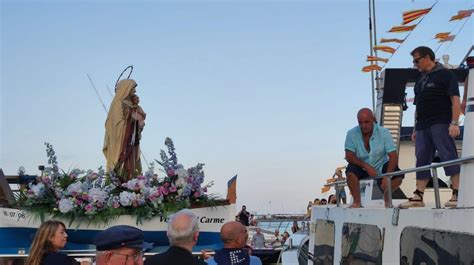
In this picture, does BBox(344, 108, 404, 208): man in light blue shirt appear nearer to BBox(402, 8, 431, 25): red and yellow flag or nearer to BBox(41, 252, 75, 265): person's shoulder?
BBox(41, 252, 75, 265): person's shoulder

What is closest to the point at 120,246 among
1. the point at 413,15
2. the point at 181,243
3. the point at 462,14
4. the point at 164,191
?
the point at 181,243

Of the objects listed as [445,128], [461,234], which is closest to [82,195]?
[445,128]

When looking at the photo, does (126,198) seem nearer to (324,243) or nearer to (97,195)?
(97,195)

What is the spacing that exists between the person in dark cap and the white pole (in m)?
2.21

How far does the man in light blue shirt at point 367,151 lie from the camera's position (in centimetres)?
645

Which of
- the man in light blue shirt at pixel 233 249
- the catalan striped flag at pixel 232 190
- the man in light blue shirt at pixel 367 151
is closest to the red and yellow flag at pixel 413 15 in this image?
the man in light blue shirt at pixel 367 151

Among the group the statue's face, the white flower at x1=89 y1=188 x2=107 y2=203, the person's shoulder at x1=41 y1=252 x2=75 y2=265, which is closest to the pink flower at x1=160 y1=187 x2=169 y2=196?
the white flower at x1=89 y1=188 x2=107 y2=203

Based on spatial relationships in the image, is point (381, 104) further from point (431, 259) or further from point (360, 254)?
point (431, 259)

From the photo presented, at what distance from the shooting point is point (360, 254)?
5.98 meters

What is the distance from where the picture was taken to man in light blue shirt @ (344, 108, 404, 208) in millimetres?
6453

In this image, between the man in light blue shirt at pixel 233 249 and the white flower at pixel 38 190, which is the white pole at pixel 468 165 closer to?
the man in light blue shirt at pixel 233 249

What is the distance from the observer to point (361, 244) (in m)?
6.01

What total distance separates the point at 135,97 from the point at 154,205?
1.77 meters

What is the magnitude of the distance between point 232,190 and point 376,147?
6.22 ft
